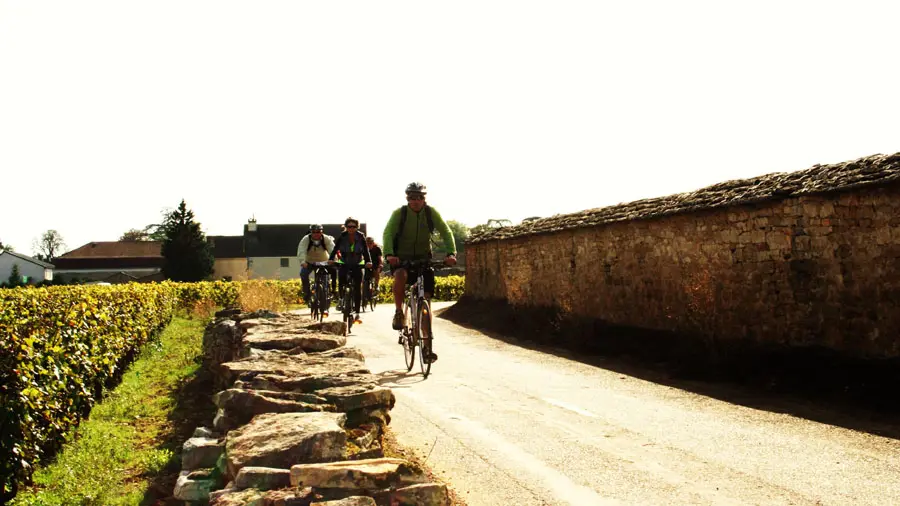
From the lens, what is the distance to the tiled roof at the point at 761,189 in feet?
31.6

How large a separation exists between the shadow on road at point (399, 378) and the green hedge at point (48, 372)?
11.9 ft

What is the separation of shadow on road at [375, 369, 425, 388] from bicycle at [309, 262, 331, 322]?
4813 millimetres

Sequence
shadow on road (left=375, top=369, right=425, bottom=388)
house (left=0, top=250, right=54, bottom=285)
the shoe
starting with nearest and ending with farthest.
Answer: shadow on road (left=375, top=369, right=425, bottom=388) → the shoe → house (left=0, top=250, right=54, bottom=285)

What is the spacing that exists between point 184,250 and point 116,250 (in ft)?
171

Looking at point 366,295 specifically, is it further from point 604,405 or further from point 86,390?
point 604,405

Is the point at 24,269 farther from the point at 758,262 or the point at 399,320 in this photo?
the point at 758,262

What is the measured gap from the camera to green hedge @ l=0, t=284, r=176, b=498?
6477 mm

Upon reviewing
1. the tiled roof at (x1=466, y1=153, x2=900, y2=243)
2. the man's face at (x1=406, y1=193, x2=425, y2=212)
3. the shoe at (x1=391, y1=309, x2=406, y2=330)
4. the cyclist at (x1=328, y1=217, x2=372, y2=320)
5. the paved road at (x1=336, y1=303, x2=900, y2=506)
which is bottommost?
the paved road at (x1=336, y1=303, x2=900, y2=506)

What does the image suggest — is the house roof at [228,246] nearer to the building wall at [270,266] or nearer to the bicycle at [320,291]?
the building wall at [270,266]

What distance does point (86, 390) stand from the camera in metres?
9.07

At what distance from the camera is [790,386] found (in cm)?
966

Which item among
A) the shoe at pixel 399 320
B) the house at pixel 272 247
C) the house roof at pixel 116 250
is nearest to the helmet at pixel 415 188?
the shoe at pixel 399 320

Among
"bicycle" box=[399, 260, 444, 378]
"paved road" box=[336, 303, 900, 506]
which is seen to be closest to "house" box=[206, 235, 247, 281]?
"bicycle" box=[399, 260, 444, 378]

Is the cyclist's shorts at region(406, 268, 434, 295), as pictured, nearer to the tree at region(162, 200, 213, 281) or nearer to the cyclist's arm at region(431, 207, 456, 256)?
the cyclist's arm at region(431, 207, 456, 256)
